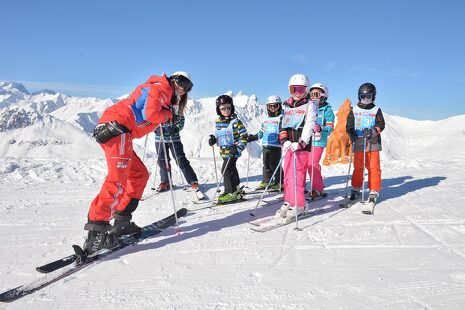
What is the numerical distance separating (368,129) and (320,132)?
117cm

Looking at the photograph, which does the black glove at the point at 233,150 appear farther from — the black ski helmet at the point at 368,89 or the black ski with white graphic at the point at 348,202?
the black ski helmet at the point at 368,89

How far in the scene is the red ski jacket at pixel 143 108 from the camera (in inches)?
153

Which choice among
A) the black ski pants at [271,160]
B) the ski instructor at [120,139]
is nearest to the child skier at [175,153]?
the black ski pants at [271,160]

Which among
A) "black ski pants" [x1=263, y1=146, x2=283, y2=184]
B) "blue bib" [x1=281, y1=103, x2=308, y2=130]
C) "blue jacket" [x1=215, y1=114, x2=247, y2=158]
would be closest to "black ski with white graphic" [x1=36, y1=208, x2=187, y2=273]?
"blue jacket" [x1=215, y1=114, x2=247, y2=158]

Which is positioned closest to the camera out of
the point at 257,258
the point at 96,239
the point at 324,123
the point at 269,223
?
the point at 257,258

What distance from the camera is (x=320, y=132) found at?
6547 millimetres

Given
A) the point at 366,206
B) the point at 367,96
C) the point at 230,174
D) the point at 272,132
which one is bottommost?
the point at 366,206

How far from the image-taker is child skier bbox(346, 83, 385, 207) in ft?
18.6

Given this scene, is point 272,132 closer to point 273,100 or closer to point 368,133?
point 273,100

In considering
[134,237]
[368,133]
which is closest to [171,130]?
[134,237]

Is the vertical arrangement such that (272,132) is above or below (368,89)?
below

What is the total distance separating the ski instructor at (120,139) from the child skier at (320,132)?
3.43 meters

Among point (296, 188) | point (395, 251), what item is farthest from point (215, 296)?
point (296, 188)

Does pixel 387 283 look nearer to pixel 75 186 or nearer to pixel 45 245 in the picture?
pixel 45 245
